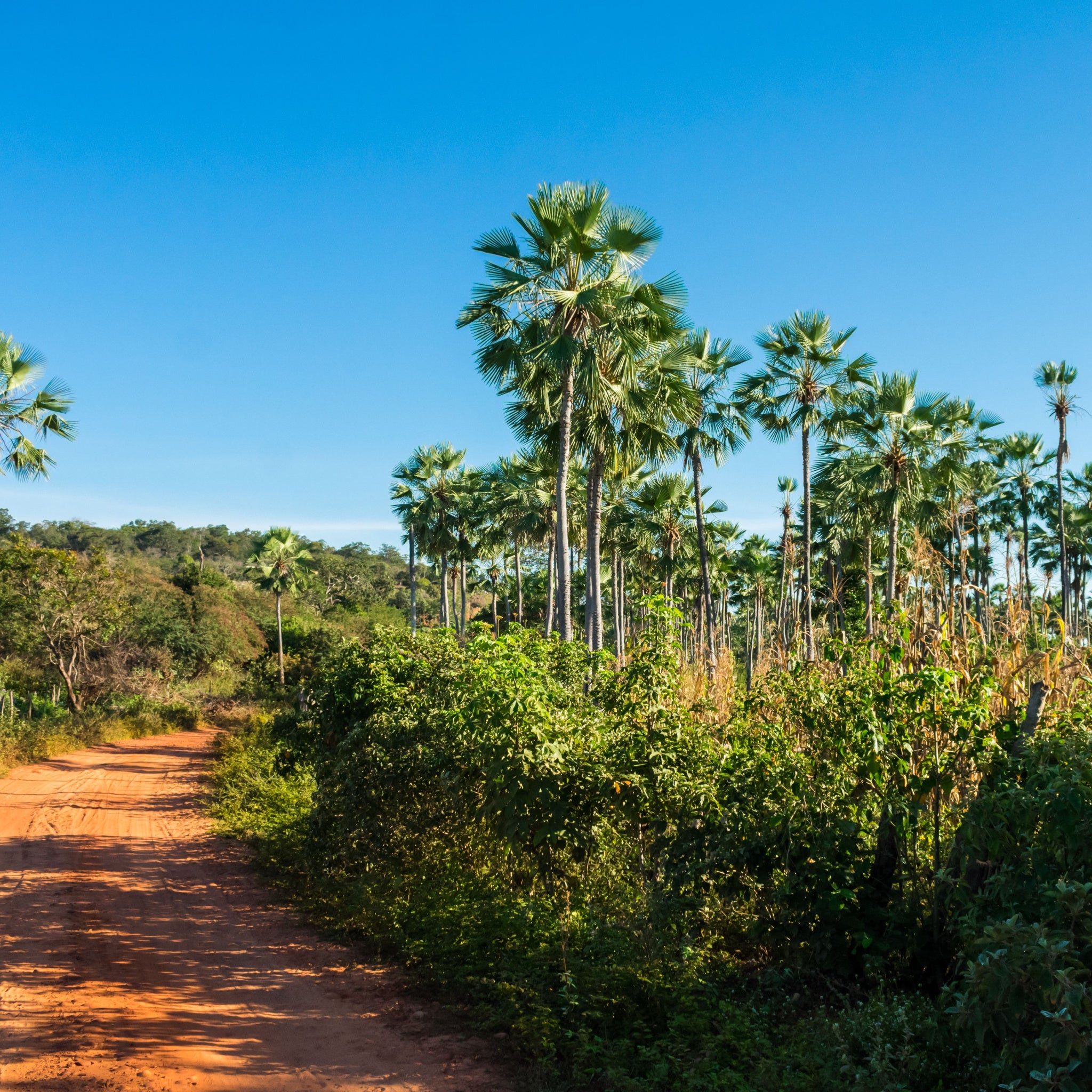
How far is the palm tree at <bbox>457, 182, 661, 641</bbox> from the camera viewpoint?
1385 cm

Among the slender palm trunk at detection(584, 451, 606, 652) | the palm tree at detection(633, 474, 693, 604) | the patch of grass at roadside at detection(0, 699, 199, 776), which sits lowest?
the patch of grass at roadside at detection(0, 699, 199, 776)

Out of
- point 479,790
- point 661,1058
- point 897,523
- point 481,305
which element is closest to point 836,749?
point 661,1058

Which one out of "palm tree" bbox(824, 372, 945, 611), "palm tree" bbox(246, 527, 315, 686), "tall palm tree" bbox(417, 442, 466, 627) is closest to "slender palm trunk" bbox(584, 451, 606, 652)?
"palm tree" bbox(824, 372, 945, 611)

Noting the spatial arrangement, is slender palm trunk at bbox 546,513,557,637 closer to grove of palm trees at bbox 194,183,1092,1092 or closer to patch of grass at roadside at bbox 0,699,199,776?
grove of palm trees at bbox 194,183,1092,1092

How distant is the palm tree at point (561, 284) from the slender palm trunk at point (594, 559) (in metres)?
0.82

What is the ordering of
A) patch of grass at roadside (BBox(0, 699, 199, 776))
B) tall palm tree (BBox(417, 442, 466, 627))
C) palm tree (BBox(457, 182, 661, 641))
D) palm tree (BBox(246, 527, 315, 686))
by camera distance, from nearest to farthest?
palm tree (BBox(457, 182, 661, 641)) → patch of grass at roadside (BBox(0, 699, 199, 776)) → tall palm tree (BBox(417, 442, 466, 627)) → palm tree (BBox(246, 527, 315, 686))

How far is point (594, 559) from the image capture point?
16406 mm

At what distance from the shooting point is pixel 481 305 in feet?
48.2

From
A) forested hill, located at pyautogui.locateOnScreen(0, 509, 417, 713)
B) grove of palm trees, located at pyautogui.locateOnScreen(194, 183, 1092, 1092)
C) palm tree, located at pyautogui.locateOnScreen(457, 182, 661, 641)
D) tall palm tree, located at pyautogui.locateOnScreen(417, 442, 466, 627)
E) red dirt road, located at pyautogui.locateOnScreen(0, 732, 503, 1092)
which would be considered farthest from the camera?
tall palm tree, located at pyautogui.locateOnScreen(417, 442, 466, 627)

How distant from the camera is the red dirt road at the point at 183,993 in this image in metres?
6.02

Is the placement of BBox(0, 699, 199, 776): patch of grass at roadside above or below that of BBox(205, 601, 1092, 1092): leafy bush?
below

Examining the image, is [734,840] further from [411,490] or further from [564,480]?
[411,490]

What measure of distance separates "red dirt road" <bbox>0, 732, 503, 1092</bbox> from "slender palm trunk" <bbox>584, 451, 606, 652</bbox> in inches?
283

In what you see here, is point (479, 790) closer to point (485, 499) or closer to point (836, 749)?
point (836, 749)
